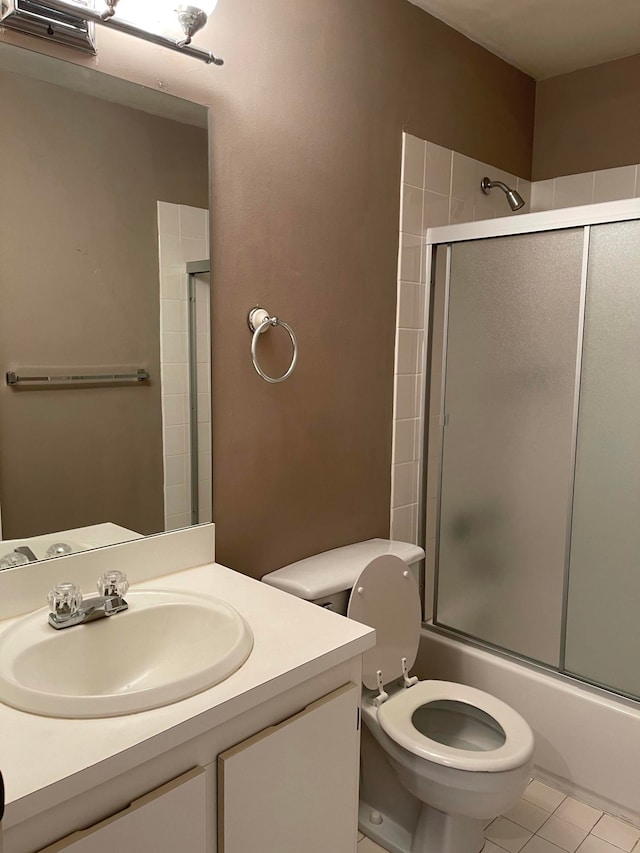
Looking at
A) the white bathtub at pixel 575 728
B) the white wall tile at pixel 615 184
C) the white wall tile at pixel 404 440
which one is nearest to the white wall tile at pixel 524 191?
the white wall tile at pixel 615 184

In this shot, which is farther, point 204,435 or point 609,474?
point 609,474

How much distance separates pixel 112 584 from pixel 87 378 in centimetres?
46

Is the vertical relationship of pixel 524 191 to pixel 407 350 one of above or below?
above

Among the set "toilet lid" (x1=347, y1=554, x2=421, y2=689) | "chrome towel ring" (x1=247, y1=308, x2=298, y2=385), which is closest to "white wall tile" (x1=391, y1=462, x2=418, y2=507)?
"toilet lid" (x1=347, y1=554, x2=421, y2=689)

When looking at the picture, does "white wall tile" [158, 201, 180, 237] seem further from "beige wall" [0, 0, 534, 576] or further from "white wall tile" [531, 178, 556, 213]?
"white wall tile" [531, 178, 556, 213]

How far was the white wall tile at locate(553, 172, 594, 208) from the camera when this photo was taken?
109 inches

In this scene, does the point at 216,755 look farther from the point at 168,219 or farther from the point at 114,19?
the point at 114,19

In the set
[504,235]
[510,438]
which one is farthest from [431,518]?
[504,235]

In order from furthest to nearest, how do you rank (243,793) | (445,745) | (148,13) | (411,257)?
(411,257), (445,745), (148,13), (243,793)

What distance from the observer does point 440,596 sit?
2.50 meters

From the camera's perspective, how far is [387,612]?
1.96 metres

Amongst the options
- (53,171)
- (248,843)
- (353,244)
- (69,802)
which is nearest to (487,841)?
(248,843)

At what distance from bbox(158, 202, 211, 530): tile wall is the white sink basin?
30 cm

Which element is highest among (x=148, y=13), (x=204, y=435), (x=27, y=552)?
(x=148, y=13)
